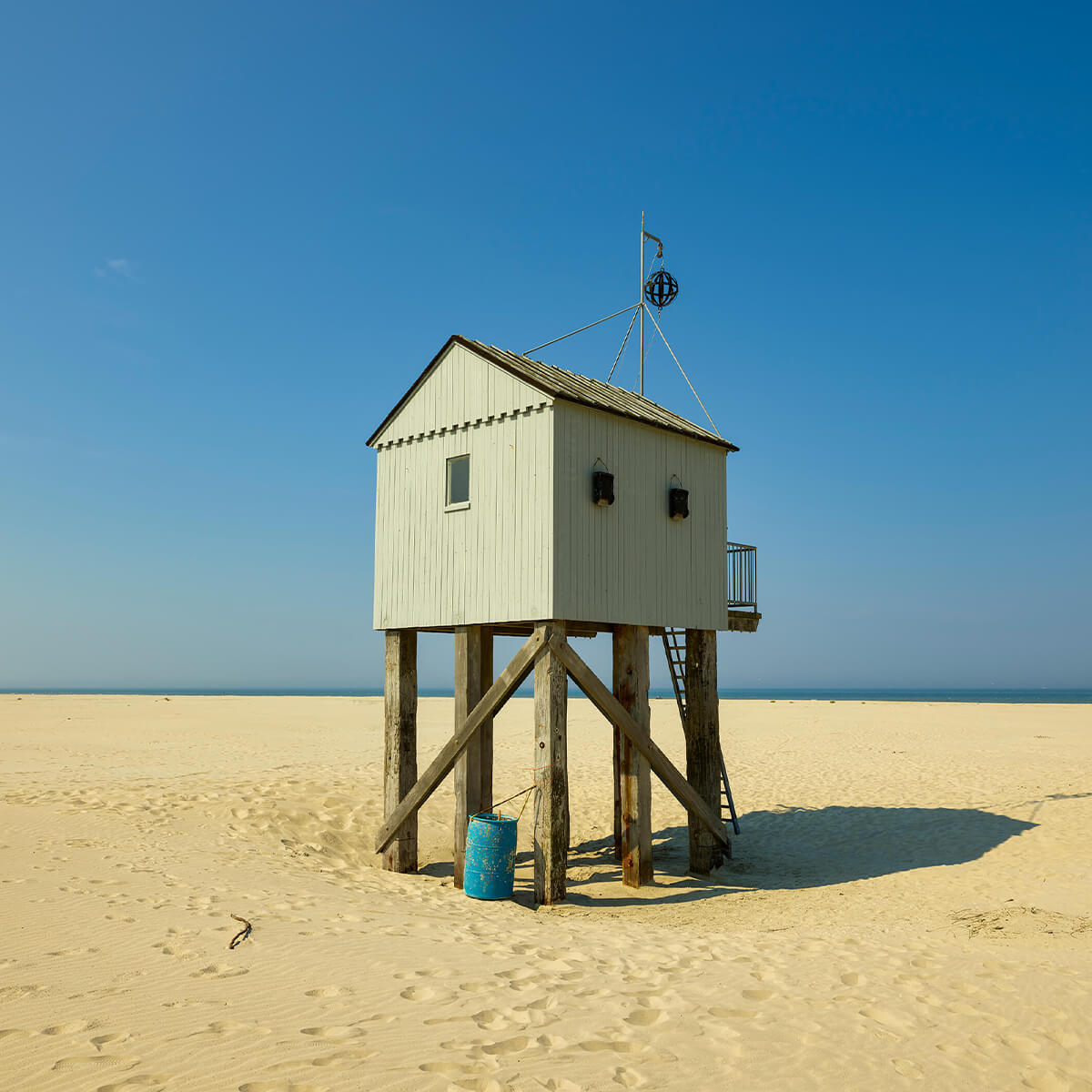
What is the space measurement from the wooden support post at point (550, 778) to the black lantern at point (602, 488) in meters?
1.79

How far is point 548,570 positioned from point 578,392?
256 centimetres

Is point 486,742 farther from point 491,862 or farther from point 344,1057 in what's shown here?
point 344,1057

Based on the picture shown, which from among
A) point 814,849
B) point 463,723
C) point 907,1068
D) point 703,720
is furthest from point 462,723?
point 907,1068

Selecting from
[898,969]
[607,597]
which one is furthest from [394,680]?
[898,969]

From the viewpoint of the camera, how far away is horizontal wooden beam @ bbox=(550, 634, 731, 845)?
11.4m

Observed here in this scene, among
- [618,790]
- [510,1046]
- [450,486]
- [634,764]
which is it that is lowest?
[510,1046]

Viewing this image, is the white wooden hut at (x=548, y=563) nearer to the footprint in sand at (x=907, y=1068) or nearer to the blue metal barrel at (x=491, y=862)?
the blue metal barrel at (x=491, y=862)

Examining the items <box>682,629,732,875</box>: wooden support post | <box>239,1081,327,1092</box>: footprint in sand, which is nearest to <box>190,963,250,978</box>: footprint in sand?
<box>239,1081,327,1092</box>: footprint in sand

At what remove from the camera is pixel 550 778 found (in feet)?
36.3

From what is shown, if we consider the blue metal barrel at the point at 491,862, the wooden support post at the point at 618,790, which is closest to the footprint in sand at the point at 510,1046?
the blue metal barrel at the point at 491,862

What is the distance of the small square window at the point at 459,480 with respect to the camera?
40.6ft

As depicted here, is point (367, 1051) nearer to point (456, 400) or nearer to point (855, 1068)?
point (855, 1068)

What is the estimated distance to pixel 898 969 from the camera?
7594 millimetres

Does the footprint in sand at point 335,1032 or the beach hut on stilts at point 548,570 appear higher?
the beach hut on stilts at point 548,570
